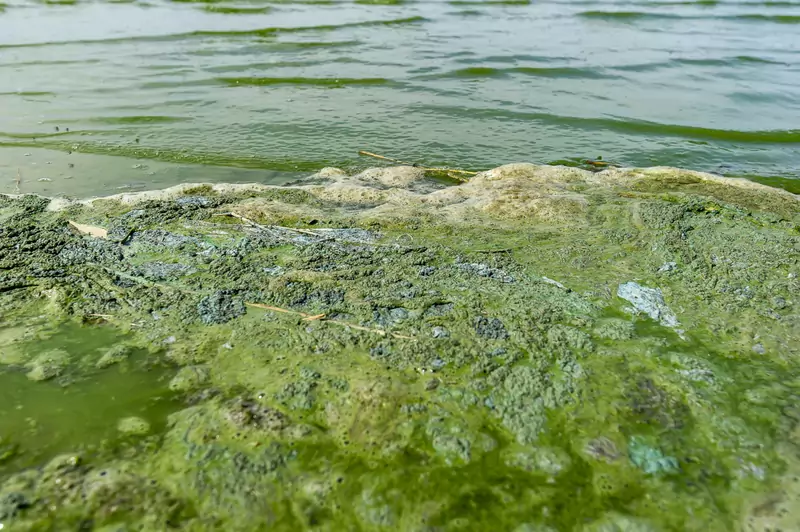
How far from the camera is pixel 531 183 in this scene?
4238mm

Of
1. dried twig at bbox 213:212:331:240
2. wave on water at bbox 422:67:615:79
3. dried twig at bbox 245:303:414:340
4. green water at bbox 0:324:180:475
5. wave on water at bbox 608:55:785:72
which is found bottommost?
green water at bbox 0:324:180:475

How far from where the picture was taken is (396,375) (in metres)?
1.92

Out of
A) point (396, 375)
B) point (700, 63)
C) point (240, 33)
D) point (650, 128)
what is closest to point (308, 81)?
point (240, 33)

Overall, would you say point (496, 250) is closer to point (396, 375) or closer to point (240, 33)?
point (396, 375)

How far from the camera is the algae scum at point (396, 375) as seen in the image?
1505mm

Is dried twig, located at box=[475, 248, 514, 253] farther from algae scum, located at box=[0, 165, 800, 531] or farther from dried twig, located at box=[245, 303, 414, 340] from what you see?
dried twig, located at box=[245, 303, 414, 340]

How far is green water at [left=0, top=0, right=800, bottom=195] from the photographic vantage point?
5.53 metres

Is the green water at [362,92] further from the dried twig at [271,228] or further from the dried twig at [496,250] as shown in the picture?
the dried twig at [496,250]

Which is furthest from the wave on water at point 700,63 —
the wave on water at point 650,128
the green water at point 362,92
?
the wave on water at point 650,128

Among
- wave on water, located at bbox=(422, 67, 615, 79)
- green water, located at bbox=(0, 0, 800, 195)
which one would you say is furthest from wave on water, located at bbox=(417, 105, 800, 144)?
wave on water, located at bbox=(422, 67, 615, 79)

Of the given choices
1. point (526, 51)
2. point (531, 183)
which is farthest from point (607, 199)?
point (526, 51)

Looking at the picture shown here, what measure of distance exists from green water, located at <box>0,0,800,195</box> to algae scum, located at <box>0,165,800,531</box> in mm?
2487

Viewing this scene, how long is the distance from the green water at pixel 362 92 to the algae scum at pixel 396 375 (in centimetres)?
249

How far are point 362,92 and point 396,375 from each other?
20.2 ft
